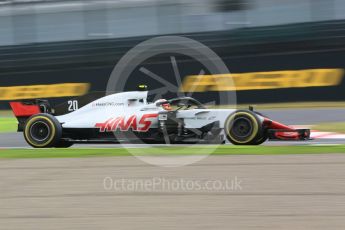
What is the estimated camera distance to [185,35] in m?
17.6

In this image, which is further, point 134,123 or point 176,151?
point 134,123

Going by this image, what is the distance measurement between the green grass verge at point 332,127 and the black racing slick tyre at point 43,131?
525 cm

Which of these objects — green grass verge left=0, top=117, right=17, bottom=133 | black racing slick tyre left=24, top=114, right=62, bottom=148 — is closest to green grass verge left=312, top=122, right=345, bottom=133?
black racing slick tyre left=24, top=114, right=62, bottom=148

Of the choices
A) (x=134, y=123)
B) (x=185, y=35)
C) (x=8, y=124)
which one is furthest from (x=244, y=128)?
(x=185, y=35)

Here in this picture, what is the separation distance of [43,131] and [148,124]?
1.79m

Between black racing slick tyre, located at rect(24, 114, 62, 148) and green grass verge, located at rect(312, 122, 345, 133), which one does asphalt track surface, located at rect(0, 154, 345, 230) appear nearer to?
black racing slick tyre, located at rect(24, 114, 62, 148)

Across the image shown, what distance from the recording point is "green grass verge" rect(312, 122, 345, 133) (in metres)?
11.1

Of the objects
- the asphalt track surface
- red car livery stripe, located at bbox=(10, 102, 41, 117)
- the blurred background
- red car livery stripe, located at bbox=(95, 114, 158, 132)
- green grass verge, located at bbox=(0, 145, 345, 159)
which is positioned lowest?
the asphalt track surface

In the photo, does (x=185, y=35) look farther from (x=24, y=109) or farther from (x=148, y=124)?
(x=148, y=124)

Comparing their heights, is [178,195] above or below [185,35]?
below

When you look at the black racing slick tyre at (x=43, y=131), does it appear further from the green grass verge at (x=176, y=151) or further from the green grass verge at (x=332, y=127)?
the green grass verge at (x=332, y=127)

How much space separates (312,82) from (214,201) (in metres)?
10.8

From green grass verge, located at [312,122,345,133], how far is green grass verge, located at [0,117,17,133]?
7129 mm

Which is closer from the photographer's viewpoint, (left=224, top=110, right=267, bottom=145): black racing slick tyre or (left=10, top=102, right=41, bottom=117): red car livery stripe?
(left=224, top=110, right=267, bottom=145): black racing slick tyre
